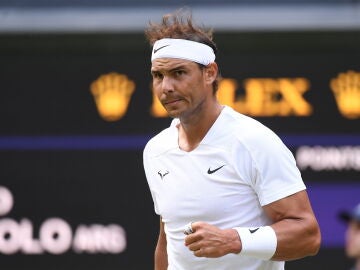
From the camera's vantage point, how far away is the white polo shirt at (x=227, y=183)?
394cm

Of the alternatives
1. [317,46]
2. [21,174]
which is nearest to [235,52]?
[317,46]

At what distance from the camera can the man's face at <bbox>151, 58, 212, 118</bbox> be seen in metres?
4.10

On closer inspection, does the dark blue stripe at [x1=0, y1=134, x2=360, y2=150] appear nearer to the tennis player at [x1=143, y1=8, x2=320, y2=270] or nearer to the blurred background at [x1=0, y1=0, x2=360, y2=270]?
the blurred background at [x1=0, y1=0, x2=360, y2=270]

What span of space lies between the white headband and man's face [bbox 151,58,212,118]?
24mm

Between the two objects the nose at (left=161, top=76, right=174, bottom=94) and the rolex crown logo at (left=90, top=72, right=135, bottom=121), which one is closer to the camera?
the nose at (left=161, top=76, right=174, bottom=94)

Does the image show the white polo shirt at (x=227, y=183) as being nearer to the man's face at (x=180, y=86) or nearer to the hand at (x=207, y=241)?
the man's face at (x=180, y=86)

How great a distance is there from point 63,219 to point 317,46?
1.78m

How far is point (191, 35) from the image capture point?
4.31m

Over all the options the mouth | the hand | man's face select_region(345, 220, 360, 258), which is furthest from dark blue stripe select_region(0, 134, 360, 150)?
man's face select_region(345, 220, 360, 258)

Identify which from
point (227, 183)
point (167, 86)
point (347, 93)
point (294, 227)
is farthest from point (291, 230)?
point (347, 93)

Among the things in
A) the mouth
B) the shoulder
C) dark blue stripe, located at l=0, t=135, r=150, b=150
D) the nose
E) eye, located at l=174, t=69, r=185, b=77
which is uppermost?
dark blue stripe, located at l=0, t=135, r=150, b=150

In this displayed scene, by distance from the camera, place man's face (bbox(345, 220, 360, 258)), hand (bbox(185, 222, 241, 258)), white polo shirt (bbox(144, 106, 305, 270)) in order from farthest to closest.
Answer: white polo shirt (bbox(144, 106, 305, 270)) < hand (bbox(185, 222, 241, 258)) < man's face (bbox(345, 220, 360, 258))

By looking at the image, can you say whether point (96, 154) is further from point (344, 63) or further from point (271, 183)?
point (271, 183)

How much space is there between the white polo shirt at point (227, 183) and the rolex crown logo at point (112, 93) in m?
2.34
